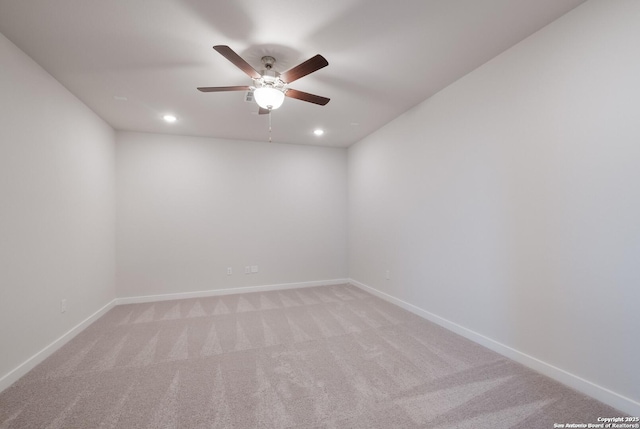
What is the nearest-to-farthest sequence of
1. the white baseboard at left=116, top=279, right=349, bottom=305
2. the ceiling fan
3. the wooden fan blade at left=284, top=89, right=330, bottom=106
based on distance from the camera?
the ceiling fan, the wooden fan blade at left=284, top=89, right=330, bottom=106, the white baseboard at left=116, top=279, right=349, bottom=305

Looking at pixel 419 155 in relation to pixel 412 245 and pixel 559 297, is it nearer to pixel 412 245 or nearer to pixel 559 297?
pixel 412 245

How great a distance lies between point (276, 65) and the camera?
8.11 ft

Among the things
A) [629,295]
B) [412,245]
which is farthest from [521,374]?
[412,245]

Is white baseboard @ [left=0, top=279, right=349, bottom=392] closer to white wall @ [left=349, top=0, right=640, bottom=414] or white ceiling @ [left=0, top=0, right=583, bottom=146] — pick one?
white wall @ [left=349, top=0, right=640, bottom=414]

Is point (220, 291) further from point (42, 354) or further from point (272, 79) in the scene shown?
point (272, 79)

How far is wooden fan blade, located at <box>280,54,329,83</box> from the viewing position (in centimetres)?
187

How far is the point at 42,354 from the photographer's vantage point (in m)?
2.38

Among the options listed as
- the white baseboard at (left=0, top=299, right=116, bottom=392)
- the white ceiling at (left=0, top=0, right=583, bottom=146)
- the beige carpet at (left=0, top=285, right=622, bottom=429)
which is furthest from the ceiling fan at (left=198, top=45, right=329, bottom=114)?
the white baseboard at (left=0, top=299, right=116, bottom=392)

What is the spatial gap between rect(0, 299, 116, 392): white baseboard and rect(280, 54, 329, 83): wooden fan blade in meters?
3.05

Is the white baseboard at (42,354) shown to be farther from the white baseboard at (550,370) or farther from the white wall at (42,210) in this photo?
the white baseboard at (550,370)

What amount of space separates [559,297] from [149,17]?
3.53m

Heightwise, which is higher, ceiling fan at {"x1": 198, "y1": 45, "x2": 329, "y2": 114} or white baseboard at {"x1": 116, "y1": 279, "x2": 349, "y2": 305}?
ceiling fan at {"x1": 198, "y1": 45, "x2": 329, "y2": 114}

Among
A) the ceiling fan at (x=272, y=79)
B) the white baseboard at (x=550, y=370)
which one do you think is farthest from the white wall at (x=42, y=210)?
the white baseboard at (x=550, y=370)

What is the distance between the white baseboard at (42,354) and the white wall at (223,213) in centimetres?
99
